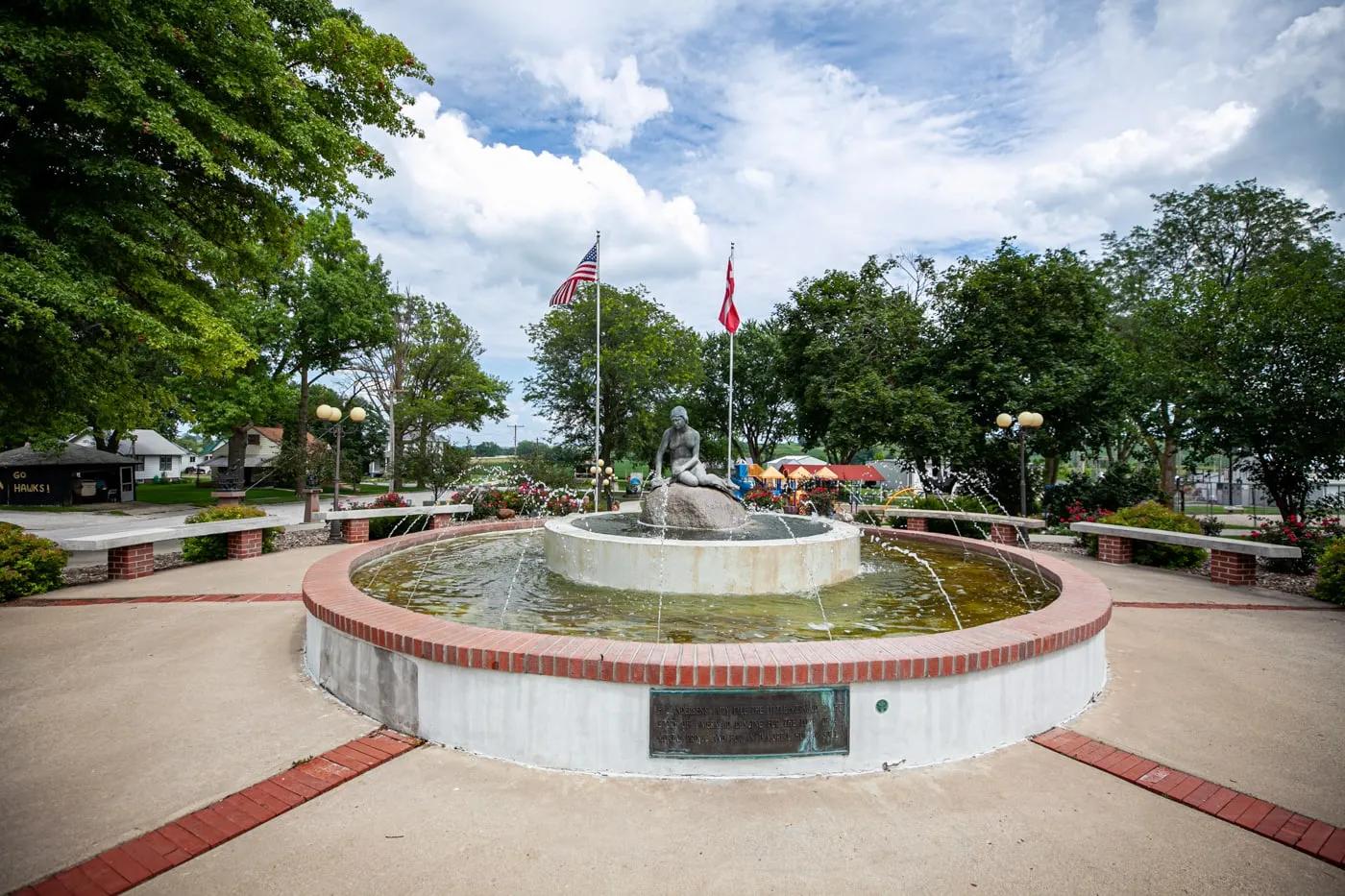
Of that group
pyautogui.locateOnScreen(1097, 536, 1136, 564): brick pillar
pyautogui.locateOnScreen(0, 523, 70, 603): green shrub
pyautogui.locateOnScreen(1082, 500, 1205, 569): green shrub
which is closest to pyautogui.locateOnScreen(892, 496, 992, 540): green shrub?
pyautogui.locateOnScreen(1097, 536, 1136, 564): brick pillar

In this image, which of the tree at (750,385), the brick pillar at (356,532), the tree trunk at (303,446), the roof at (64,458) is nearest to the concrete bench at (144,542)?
the brick pillar at (356,532)

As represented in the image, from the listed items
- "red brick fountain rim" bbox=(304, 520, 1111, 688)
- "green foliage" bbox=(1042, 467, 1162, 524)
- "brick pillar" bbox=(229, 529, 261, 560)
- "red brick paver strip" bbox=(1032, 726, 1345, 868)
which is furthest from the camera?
"green foliage" bbox=(1042, 467, 1162, 524)

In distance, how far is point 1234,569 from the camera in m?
9.62

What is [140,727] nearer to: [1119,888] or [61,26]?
[1119,888]

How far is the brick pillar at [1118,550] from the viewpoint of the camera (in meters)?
11.8

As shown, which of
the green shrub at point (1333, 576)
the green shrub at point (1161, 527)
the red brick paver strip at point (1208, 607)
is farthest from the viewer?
the green shrub at point (1161, 527)

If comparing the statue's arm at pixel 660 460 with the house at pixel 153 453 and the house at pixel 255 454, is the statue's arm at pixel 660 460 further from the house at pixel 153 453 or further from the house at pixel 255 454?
the house at pixel 153 453

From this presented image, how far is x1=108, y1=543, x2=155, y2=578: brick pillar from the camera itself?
9.46m

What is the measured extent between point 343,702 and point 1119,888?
4840 mm

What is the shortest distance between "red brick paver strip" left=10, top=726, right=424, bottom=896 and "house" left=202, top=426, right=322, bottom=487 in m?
34.0

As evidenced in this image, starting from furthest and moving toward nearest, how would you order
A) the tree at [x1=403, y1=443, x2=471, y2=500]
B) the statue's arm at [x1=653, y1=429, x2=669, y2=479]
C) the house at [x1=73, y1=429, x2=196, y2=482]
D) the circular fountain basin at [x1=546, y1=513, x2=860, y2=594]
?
the house at [x1=73, y1=429, x2=196, y2=482] → the tree at [x1=403, y1=443, x2=471, y2=500] → the statue's arm at [x1=653, y1=429, x2=669, y2=479] → the circular fountain basin at [x1=546, y1=513, x2=860, y2=594]

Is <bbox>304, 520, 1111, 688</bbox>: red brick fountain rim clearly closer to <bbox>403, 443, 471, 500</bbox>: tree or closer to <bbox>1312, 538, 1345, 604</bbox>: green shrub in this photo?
<bbox>1312, 538, 1345, 604</bbox>: green shrub

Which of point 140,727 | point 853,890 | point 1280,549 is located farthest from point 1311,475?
point 140,727

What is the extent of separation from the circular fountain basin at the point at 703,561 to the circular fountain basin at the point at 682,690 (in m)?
2.70
